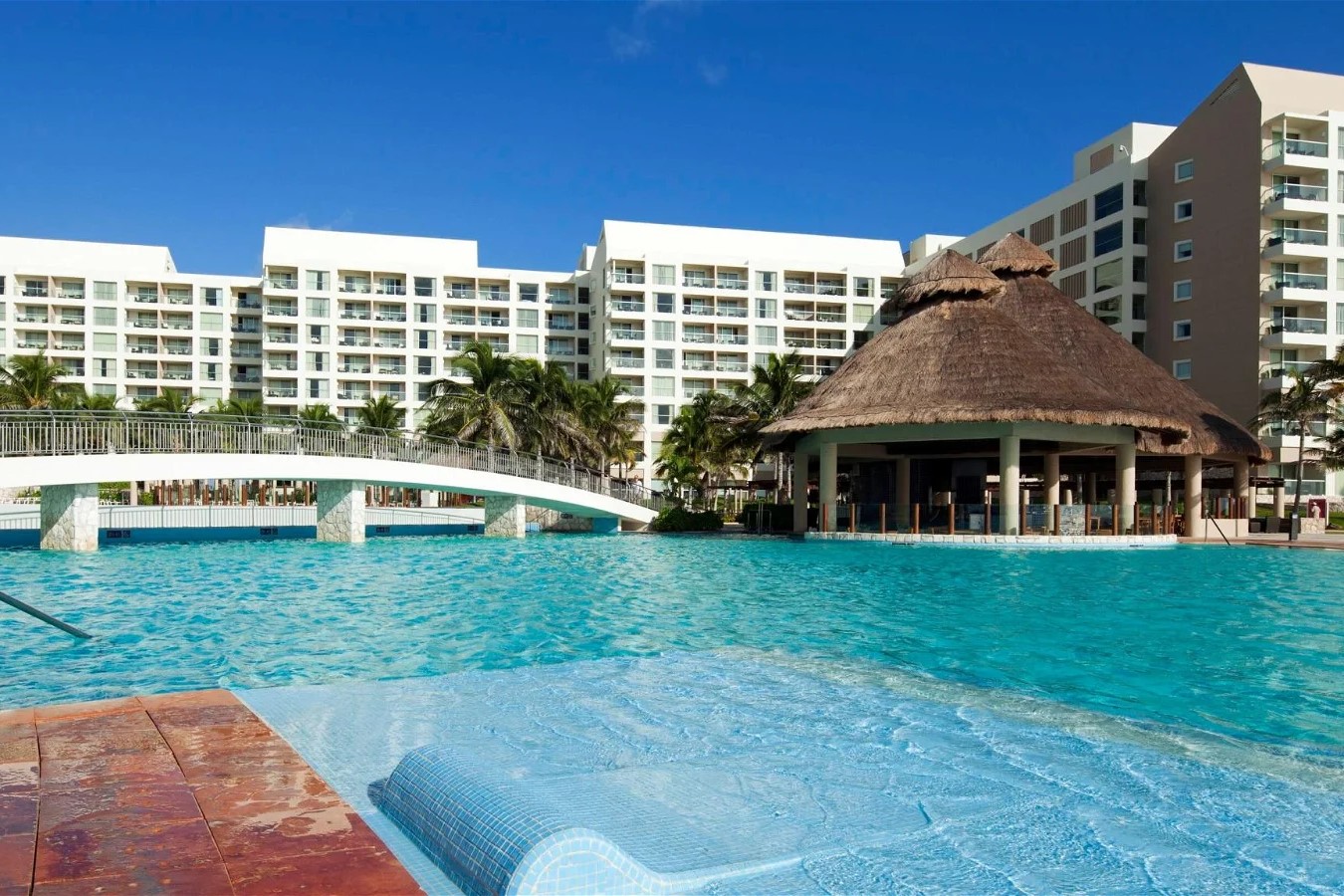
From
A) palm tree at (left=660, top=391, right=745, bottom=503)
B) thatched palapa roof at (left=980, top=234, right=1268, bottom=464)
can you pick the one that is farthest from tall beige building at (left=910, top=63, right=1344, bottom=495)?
palm tree at (left=660, top=391, right=745, bottom=503)

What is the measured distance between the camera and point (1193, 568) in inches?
886

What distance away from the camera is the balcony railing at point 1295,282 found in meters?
44.0

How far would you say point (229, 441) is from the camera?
87.0ft

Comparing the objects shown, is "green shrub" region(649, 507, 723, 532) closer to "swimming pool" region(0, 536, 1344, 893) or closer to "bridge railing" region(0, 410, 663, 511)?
"bridge railing" region(0, 410, 663, 511)

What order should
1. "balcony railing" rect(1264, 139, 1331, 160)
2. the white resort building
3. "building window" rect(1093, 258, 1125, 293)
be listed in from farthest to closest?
1. the white resort building
2. "building window" rect(1093, 258, 1125, 293)
3. "balcony railing" rect(1264, 139, 1331, 160)

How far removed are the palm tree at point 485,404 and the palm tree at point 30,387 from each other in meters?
20.1

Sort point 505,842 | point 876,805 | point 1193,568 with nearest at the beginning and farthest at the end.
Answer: point 505,842 → point 876,805 → point 1193,568

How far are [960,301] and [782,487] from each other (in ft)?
44.5

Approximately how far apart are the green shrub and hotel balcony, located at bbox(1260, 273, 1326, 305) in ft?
84.2

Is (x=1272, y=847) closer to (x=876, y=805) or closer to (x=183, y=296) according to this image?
(x=876, y=805)

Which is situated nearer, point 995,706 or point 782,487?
point 995,706

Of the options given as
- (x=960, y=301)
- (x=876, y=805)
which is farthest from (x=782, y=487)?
(x=876, y=805)

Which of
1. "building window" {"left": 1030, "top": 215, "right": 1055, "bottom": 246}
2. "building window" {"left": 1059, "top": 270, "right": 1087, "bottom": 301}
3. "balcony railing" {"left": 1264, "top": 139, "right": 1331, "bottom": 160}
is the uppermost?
"balcony railing" {"left": 1264, "top": 139, "right": 1331, "bottom": 160}

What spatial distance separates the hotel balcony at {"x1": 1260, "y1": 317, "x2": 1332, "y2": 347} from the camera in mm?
43344
